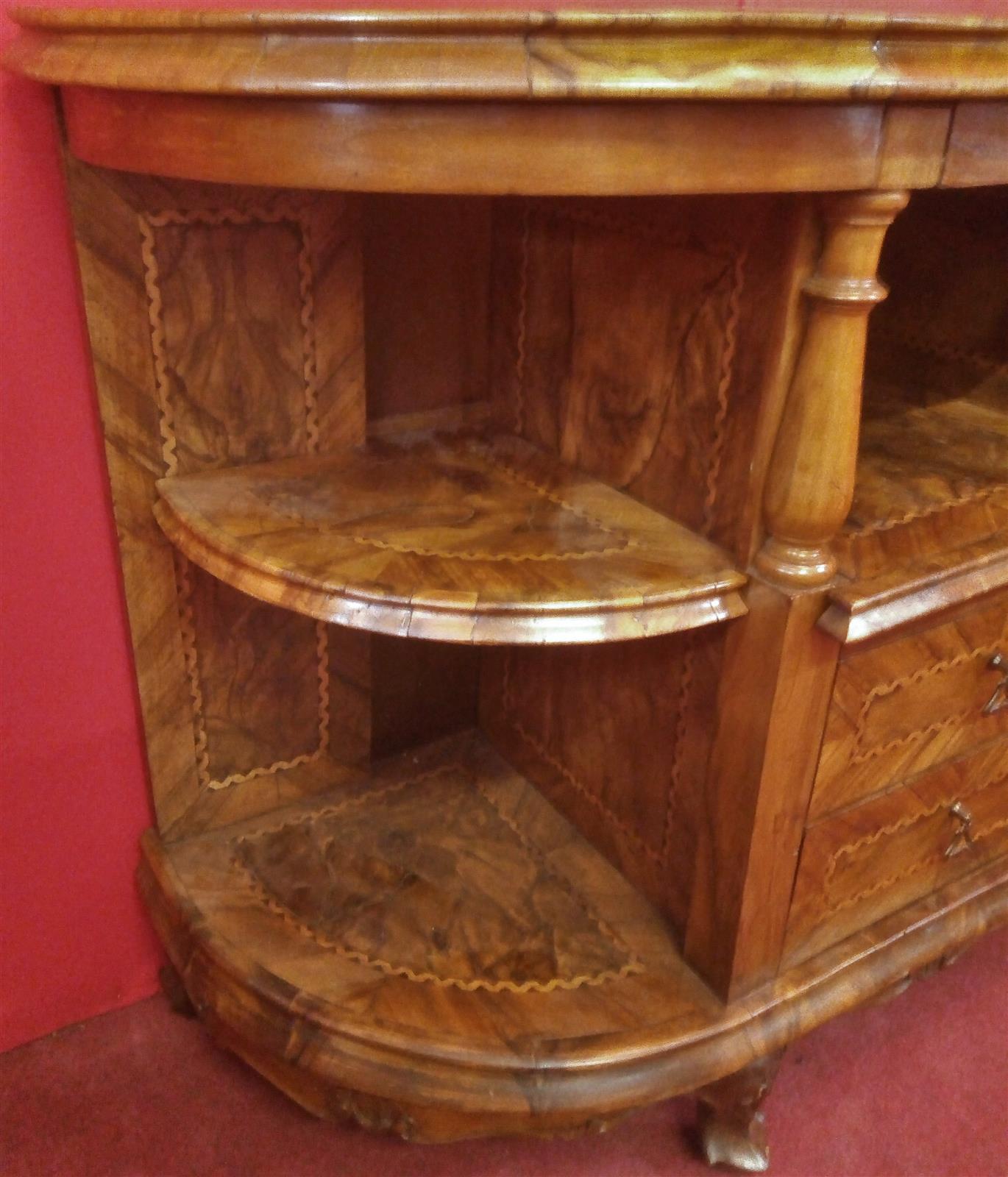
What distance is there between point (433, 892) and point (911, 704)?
1.81ft

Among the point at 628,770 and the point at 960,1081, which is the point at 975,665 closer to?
the point at 628,770

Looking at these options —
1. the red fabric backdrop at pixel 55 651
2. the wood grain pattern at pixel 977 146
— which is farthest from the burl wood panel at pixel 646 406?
the red fabric backdrop at pixel 55 651

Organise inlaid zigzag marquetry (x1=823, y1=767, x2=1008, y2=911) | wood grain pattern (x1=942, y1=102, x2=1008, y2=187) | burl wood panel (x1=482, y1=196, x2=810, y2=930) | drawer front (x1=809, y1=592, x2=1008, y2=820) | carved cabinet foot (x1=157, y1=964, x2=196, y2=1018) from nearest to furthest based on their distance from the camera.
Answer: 1. wood grain pattern (x1=942, y1=102, x2=1008, y2=187)
2. burl wood panel (x1=482, y1=196, x2=810, y2=930)
3. drawer front (x1=809, y1=592, x2=1008, y2=820)
4. inlaid zigzag marquetry (x1=823, y1=767, x2=1008, y2=911)
5. carved cabinet foot (x1=157, y1=964, x2=196, y2=1018)

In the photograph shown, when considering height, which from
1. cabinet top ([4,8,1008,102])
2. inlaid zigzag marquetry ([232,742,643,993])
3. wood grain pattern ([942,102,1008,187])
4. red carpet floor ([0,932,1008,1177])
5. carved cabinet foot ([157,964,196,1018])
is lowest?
red carpet floor ([0,932,1008,1177])

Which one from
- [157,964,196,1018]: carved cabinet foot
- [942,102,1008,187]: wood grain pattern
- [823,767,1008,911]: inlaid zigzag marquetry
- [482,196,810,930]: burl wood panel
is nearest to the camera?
[942,102,1008,187]: wood grain pattern

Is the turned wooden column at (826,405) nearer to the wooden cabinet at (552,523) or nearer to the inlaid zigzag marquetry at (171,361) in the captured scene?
the wooden cabinet at (552,523)

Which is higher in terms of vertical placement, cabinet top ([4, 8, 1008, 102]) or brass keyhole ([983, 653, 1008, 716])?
cabinet top ([4, 8, 1008, 102])

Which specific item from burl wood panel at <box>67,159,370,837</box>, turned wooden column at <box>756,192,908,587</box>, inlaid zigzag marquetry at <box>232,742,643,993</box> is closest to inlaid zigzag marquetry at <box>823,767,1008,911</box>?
inlaid zigzag marquetry at <box>232,742,643,993</box>

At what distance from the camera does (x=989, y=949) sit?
146cm

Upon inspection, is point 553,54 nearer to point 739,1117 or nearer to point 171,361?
point 171,361

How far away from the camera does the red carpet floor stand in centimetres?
115

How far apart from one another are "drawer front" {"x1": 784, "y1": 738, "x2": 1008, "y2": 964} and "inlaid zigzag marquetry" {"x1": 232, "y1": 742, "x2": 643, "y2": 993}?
0.67ft

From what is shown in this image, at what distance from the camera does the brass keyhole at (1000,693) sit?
3.51ft

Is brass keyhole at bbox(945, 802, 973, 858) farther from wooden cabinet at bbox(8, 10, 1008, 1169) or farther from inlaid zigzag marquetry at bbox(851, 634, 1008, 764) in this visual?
inlaid zigzag marquetry at bbox(851, 634, 1008, 764)
